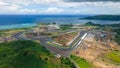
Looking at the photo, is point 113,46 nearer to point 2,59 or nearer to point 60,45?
point 60,45

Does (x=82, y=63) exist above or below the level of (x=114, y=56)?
above

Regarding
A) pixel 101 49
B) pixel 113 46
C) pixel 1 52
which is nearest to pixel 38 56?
pixel 1 52

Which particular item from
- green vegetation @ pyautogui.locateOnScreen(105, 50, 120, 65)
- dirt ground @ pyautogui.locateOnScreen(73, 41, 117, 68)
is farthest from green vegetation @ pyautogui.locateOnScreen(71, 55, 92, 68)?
green vegetation @ pyautogui.locateOnScreen(105, 50, 120, 65)

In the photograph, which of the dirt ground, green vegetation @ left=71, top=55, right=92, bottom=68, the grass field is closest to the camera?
green vegetation @ left=71, top=55, right=92, bottom=68

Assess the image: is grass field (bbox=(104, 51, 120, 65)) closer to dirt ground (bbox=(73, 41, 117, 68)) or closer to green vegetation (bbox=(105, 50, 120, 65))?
green vegetation (bbox=(105, 50, 120, 65))

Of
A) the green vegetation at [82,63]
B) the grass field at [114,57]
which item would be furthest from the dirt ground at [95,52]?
the grass field at [114,57]

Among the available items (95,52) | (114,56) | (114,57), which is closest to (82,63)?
(114,57)

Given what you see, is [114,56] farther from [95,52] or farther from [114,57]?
[95,52]

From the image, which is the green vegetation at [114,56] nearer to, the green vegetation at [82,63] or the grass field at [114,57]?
the grass field at [114,57]
